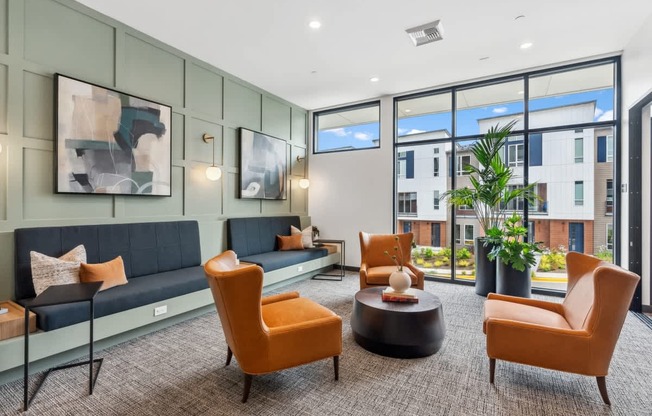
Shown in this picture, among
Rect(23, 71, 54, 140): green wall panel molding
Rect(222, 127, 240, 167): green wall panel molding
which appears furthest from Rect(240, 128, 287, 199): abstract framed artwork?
Rect(23, 71, 54, 140): green wall panel molding

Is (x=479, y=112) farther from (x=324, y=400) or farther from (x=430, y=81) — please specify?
(x=324, y=400)

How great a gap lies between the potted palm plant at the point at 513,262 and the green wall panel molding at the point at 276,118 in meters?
3.84

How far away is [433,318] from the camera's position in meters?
2.61

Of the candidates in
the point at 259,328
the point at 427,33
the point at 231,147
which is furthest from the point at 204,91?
the point at 259,328

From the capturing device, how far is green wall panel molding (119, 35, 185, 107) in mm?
3439

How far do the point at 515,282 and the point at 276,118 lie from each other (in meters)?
4.51

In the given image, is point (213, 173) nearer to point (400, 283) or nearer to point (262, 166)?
point (262, 166)

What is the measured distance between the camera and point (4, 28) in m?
2.59

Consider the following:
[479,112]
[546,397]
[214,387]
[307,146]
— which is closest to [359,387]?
[214,387]

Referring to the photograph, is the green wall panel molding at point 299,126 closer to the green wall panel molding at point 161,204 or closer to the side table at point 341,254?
the side table at point 341,254

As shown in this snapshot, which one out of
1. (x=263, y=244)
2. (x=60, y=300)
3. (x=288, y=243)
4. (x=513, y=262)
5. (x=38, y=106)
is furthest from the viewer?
(x=288, y=243)

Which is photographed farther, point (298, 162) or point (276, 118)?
point (298, 162)

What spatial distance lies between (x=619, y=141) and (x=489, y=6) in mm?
2700

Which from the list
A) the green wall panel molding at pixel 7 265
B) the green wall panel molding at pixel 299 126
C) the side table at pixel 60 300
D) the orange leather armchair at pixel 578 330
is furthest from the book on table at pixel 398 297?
the green wall panel molding at pixel 299 126
